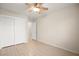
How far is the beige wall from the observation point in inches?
67.2

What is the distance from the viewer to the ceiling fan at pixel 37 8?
5.49 ft

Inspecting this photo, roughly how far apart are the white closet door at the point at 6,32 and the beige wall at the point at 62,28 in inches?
18.1

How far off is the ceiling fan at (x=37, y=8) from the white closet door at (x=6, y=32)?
1.25ft

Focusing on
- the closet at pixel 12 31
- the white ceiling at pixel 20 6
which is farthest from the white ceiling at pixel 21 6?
the closet at pixel 12 31

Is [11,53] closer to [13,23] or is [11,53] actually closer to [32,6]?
[13,23]

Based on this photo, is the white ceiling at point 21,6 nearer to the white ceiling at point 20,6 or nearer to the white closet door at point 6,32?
the white ceiling at point 20,6

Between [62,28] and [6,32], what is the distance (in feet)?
3.03

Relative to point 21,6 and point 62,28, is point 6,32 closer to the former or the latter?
point 21,6

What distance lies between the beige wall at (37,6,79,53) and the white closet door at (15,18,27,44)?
23 centimetres

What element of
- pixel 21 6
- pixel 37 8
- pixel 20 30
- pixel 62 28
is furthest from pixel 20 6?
pixel 62 28

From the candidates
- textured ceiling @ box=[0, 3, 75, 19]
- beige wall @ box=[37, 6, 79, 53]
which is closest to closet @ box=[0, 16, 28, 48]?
textured ceiling @ box=[0, 3, 75, 19]

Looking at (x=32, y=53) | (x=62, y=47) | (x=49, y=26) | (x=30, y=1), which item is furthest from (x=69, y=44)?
(x=30, y=1)

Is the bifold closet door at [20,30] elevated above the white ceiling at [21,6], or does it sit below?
below

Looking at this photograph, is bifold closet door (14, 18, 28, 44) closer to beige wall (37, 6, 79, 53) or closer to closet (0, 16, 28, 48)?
closet (0, 16, 28, 48)
